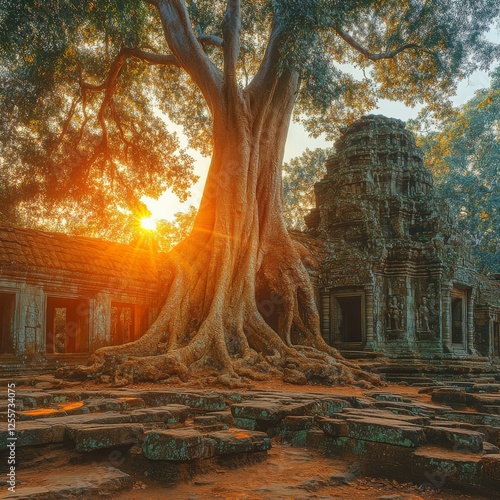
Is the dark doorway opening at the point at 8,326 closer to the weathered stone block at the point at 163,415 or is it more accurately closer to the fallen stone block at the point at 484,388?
the weathered stone block at the point at 163,415

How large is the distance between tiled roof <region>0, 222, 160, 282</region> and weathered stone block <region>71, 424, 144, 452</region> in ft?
20.9

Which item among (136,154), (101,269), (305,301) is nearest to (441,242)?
(305,301)

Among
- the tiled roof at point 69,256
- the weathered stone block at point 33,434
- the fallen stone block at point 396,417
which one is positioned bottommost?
the fallen stone block at point 396,417

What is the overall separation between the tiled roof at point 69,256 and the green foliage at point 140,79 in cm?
345

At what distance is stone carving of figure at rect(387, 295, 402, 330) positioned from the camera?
12.4 meters

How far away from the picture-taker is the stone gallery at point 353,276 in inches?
359

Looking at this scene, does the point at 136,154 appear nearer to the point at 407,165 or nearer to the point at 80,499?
the point at 407,165

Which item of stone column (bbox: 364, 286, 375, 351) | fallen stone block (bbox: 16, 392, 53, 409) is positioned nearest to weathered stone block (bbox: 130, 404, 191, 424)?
fallen stone block (bbox: 16, 392, 53, 409)

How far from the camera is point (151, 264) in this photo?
1165cm

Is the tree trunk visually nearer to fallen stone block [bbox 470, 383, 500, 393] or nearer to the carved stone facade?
fallen stone block [bbox 470, 383, 500, 393]

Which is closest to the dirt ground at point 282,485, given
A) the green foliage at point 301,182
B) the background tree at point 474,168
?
the background tree at point 474,168

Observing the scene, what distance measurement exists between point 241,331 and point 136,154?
8.88m

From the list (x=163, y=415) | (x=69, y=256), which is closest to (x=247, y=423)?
(x=163, y=415)

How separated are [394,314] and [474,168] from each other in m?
14.3
